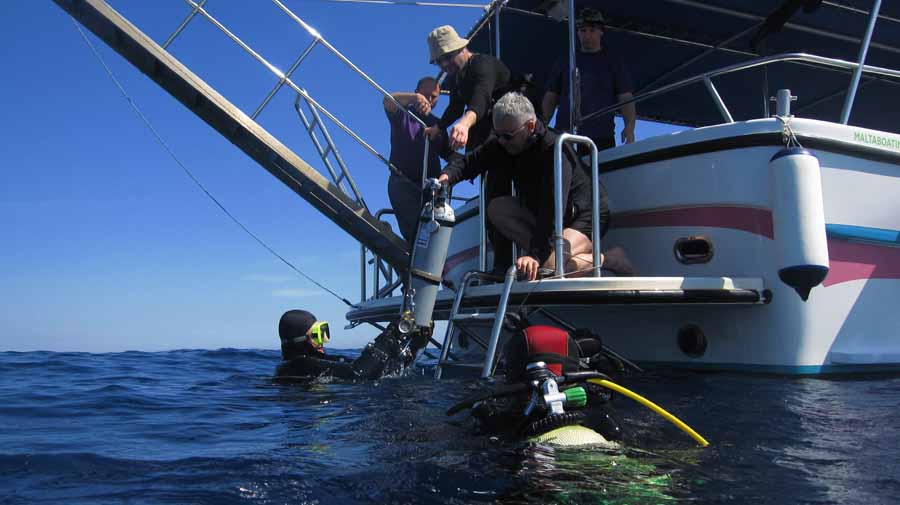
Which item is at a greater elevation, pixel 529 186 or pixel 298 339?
pixel 529 186

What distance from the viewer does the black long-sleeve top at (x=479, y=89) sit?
16.0ft

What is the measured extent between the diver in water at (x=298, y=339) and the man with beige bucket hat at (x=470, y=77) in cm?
175

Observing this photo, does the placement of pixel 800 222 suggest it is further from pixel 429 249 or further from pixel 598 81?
pixel 429 249

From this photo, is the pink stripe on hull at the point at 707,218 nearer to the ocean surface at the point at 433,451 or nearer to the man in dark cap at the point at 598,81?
the man in dark cap at the point at 598,81

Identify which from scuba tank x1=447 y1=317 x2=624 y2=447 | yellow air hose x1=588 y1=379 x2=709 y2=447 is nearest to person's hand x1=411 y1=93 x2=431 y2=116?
scuba tank x1=447 y1=317 x2=624 y2=447

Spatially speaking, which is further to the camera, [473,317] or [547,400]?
[473,317]

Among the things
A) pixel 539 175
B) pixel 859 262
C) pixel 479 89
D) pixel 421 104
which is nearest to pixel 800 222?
pixel 859 262

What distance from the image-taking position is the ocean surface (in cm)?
212

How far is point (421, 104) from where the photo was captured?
5.95 metres

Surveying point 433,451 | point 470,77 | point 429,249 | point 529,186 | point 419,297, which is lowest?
point 433,451

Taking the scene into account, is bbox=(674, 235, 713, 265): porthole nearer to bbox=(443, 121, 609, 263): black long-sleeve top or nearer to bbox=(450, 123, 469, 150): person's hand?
bbox=(443, 121, 609, 263): black long-sleeve top

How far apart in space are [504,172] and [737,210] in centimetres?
156

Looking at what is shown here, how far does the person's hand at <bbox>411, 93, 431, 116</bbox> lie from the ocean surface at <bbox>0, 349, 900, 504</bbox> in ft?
8.17

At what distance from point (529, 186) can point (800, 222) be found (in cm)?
169
